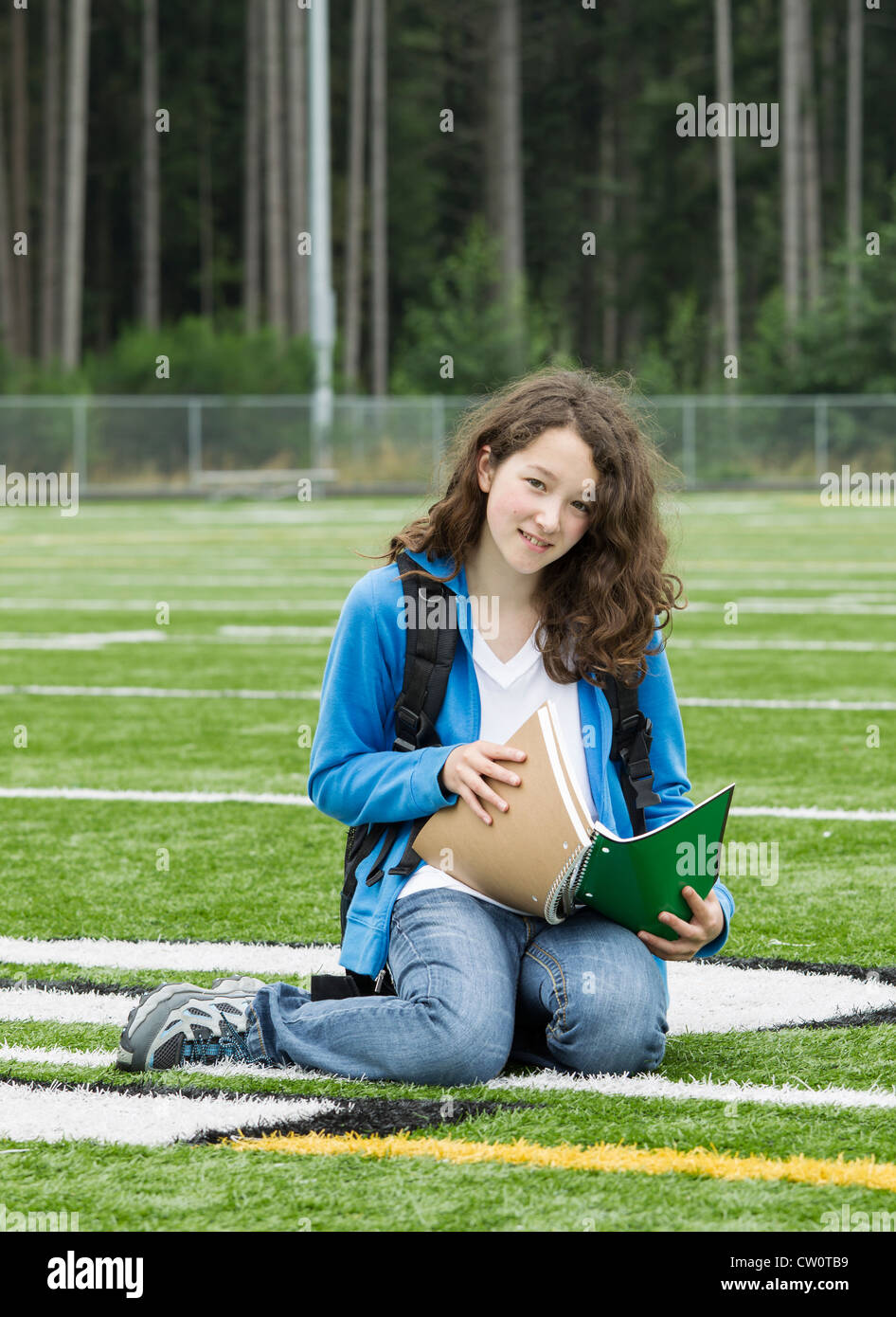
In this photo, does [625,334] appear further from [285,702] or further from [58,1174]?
[58,1174]

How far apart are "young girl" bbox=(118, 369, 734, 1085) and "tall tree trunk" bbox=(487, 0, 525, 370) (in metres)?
41.6

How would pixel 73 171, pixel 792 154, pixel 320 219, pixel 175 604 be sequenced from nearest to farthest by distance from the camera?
pixel 175 604, pixel 320 219, pixel 73 171, pixel 792 154

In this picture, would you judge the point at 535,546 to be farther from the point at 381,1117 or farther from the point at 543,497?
the point at 381,1117

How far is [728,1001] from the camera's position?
13.9 ft

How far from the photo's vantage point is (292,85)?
47812 mm

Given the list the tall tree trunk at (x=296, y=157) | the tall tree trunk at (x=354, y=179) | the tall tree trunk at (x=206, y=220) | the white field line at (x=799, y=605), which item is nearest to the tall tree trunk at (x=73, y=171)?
the tall tree trunk at (x=296, y=157)

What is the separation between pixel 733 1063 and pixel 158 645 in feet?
28.6

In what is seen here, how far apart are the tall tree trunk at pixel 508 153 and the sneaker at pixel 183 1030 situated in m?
41.9

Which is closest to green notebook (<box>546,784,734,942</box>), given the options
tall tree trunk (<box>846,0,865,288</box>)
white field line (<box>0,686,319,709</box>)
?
white field line (<box>0,686,319,709</box>)

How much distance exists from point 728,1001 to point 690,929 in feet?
2.07

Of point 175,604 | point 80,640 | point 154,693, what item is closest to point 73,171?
point 175,604

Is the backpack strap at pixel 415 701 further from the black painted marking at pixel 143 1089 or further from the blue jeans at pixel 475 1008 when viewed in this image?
the black painted marking at pixel 143 1089

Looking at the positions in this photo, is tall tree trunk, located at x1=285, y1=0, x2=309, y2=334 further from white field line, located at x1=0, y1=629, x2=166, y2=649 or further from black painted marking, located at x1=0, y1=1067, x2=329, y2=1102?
black painted marking, located at x1=0, y1=1067, x2=329, y2=1102
